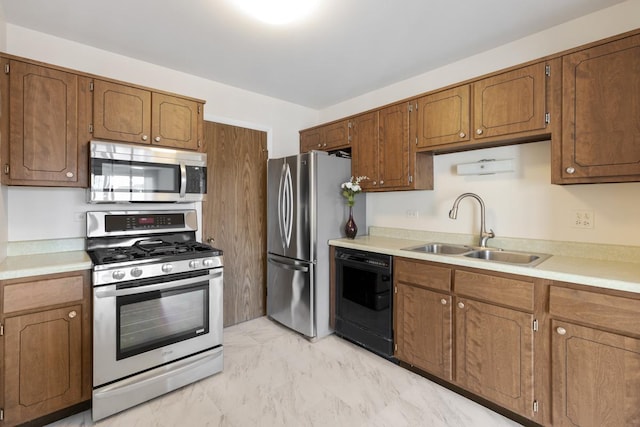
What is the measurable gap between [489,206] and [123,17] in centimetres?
303

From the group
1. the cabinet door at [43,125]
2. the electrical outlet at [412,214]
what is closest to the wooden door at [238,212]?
the cabinet door at [43,125]

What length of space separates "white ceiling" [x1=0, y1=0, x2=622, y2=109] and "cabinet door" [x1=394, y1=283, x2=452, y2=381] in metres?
1.91

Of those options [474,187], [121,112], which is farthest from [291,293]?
[121,112]

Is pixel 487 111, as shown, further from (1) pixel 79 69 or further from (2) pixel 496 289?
(1) pixel 79 69

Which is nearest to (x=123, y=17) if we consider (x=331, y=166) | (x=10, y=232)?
(x=10, y=232)

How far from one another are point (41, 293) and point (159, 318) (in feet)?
2.14

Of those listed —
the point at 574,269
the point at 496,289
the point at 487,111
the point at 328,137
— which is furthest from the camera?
the point at 328,137

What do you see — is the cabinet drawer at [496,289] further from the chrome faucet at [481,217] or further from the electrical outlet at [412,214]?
the electrical outlet at [412,214]

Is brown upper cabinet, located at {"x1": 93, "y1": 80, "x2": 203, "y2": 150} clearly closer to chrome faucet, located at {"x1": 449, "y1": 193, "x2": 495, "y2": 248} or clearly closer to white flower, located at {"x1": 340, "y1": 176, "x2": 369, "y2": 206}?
white flower, located at {"x1": 340, "y1": 176, "x2": 369, "y2": 206}

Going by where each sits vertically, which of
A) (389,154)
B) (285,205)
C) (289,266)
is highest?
(389,154)

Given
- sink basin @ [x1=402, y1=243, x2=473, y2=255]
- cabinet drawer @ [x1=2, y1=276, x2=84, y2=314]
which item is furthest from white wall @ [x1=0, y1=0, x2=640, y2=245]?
cabinet drawer @ [x1=2, y1=276, x2=84, y2=314]

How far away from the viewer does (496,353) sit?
188 centimetres

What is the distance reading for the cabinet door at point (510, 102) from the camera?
6.45ft

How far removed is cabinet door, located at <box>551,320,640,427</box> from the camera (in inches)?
57.4
